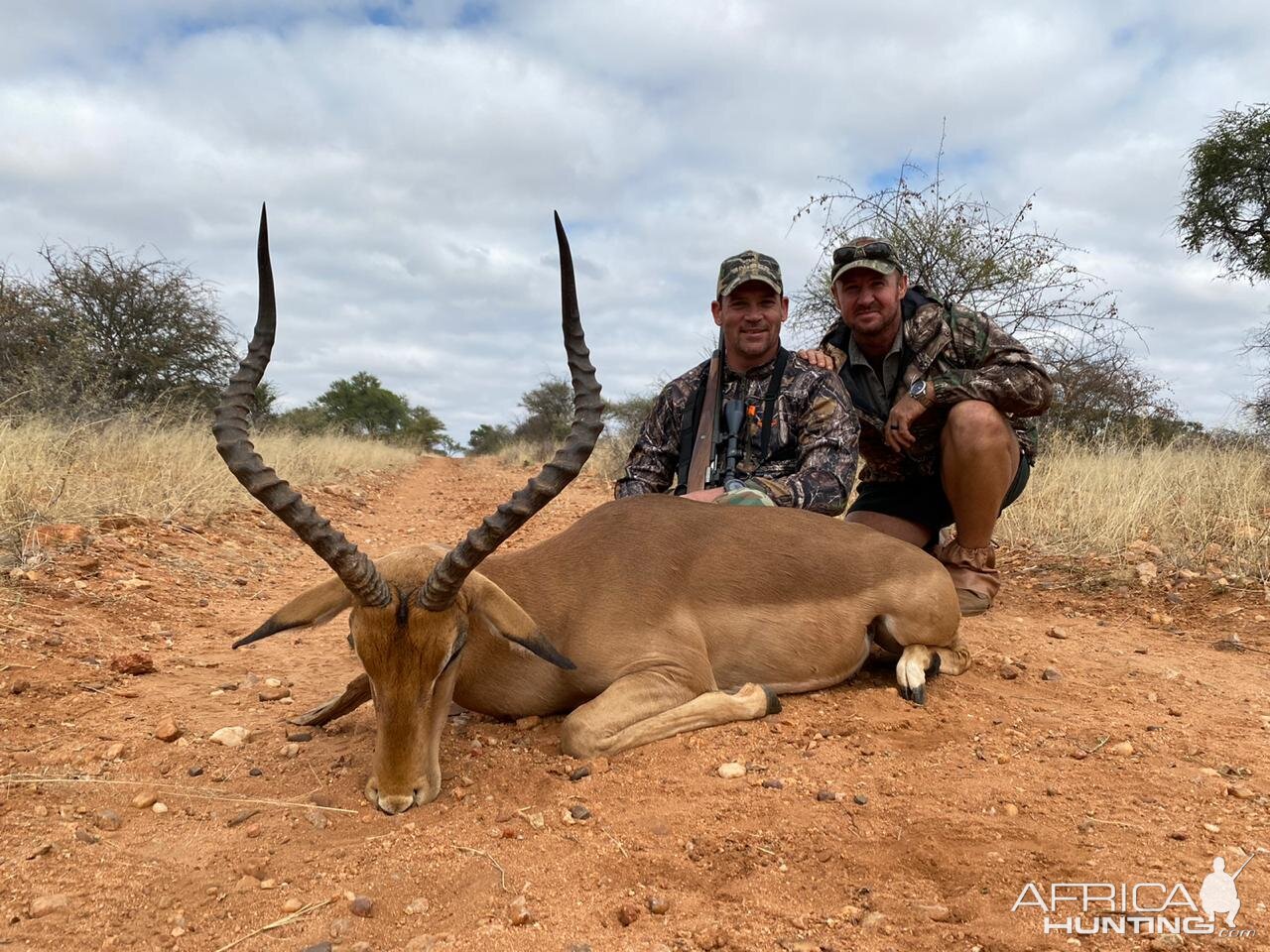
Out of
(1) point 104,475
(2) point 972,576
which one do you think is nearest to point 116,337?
(1) point 104,475

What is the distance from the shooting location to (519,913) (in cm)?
216

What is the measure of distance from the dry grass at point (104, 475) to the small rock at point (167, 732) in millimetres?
2727

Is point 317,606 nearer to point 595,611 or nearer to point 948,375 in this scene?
point 595,611

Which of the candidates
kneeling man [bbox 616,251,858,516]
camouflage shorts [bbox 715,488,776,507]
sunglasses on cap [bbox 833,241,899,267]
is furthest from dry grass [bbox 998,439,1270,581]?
camouflage shorts [bbox 715,488,776,507]

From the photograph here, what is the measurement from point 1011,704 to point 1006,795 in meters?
1.18

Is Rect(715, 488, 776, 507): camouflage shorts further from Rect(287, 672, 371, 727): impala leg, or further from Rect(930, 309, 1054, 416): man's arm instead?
Rect(287, 672, 371, 727): impala leg

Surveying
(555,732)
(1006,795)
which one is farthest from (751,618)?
(1006,795)

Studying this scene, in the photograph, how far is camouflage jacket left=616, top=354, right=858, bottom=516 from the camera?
17.7ft

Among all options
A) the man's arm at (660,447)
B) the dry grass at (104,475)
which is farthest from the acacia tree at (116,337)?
the man's arm at (660,447)

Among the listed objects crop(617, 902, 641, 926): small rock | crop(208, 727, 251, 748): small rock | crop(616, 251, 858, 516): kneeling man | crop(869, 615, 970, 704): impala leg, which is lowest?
crop(208, 727, 251, 748): small rock

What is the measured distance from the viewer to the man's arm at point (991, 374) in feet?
18.4

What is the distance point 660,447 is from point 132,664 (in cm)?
354

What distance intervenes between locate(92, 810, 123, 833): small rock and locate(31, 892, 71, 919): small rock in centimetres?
47

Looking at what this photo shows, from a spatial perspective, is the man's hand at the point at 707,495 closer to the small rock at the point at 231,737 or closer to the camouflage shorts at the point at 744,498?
the camouflage shorts at the point at 744,498
